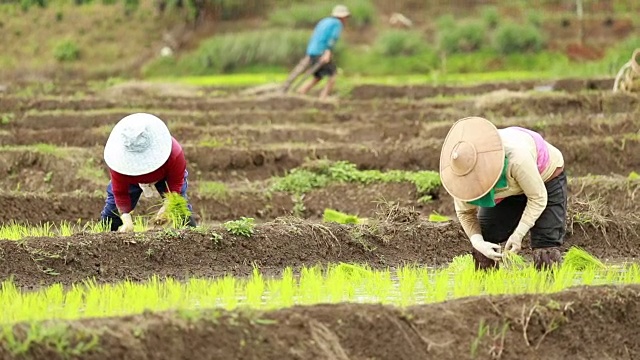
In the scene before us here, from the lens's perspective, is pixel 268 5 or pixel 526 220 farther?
pixel 268 5

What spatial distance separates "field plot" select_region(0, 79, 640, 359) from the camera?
Result: 4984 mm

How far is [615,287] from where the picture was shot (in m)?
5.75

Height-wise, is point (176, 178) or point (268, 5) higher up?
point (176, 178)

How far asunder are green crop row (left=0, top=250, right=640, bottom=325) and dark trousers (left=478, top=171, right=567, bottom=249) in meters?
0.19

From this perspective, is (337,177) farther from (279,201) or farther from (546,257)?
(546,257)

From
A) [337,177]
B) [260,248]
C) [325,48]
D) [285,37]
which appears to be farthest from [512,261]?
[285,37]

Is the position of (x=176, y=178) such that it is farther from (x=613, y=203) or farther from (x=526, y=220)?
(x=613, y=203)

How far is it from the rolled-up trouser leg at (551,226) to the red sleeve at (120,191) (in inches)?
99.8

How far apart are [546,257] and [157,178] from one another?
97.2 inches

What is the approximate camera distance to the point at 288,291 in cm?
575

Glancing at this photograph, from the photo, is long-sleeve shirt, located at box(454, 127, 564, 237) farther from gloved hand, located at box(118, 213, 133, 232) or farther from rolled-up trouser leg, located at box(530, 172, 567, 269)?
gloved hand, located at box(118, 213, 133, 232)

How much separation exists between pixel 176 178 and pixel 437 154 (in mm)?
5224

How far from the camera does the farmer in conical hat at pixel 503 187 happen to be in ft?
19.0

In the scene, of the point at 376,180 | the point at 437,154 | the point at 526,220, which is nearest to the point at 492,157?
the point at 526,220
